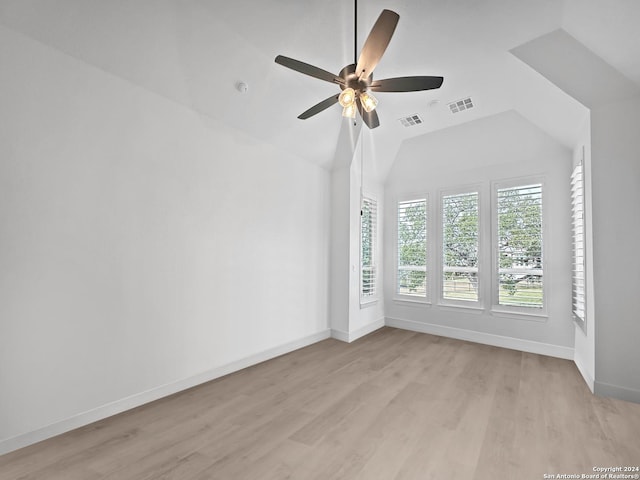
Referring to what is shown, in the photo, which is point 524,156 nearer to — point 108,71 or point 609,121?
point 609,121

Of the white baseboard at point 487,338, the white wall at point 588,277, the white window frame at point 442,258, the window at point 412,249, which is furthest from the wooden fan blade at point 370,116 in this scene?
the white baseboard at point 487,338

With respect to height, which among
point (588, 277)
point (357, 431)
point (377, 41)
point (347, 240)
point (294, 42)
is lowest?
point (357, 431)

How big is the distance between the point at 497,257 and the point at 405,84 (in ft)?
10.9

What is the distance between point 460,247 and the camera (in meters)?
4.79

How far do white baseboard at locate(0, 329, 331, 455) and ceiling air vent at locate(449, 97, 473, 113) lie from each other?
12.4 feet

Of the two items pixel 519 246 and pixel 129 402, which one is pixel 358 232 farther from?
pixel 129 402

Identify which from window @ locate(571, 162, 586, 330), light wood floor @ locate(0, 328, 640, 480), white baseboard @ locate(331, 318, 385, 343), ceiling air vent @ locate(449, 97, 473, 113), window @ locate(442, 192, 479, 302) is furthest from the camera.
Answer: window @ locate(442, 192, 479, 302)

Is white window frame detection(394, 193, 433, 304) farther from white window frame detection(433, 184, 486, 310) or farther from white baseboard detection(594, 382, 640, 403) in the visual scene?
white baseboard detection(594, 382, 640, 403)

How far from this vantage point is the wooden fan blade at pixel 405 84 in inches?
81.4

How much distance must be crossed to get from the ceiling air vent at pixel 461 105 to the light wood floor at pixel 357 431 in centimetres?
323

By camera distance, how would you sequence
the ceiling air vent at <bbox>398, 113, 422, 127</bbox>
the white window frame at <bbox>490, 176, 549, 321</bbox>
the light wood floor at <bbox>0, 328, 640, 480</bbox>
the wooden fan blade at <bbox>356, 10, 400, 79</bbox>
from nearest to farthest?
the wooden fan blade at <bbox>356, 10, 400, 79</bbox> < the light wood floor at <bbox>0, 328, 640, 480</bbox> < the white window frame at <bbox>490, 176, 549, 321</bbox> < the ceiling air vent at <bbox>398, 113, 422, 127</bbox>

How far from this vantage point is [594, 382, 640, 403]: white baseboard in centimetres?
270

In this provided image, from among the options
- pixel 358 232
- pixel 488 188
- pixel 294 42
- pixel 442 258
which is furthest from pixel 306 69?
pixel 442 258

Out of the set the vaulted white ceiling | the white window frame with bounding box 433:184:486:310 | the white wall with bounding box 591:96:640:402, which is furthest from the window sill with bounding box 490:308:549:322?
the vaulted white ceiling
